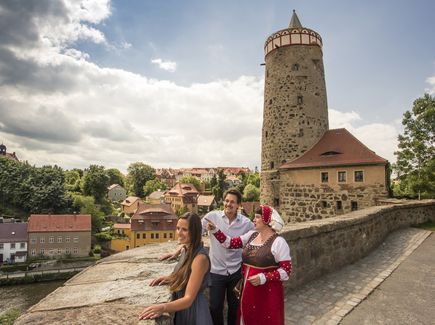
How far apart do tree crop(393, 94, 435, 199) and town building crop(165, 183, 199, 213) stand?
45.4 metres

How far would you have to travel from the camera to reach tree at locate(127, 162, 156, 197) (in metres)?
88.2

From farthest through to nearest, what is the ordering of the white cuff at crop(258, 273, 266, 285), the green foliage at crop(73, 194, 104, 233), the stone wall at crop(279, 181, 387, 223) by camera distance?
the green foliage at crop(73, 194, 104, 233), the stone wall at crop(279, 181, 387, 223), the white cuff at crop(258, 273, 266, 285)

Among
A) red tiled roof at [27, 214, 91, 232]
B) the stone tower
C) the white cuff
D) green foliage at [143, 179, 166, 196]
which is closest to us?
the white cuff

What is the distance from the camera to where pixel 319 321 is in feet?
12.0

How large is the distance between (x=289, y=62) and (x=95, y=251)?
40.3 m

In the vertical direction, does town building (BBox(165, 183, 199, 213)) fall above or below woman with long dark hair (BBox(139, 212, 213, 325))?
below

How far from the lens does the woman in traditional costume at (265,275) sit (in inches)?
96.9

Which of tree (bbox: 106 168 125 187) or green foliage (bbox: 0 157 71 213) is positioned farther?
tree (bbox: 106 168 125 187)

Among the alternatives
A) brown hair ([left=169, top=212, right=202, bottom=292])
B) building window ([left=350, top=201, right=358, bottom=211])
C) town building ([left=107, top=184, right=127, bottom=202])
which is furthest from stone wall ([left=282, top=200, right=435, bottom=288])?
town building ([left=107, top=184, right=127, bottom=202])

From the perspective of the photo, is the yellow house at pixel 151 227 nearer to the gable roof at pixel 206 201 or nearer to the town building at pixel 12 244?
the town building at pixel 12 244

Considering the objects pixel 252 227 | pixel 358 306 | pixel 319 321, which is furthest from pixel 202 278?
pixel 358 306

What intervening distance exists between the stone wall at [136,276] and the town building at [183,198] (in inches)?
2093

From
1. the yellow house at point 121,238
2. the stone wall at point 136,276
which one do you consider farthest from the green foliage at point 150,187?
the stone wall at point 136,276

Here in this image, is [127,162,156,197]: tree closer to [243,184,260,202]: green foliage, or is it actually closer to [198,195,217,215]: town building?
[198,195,217,215]: town building
